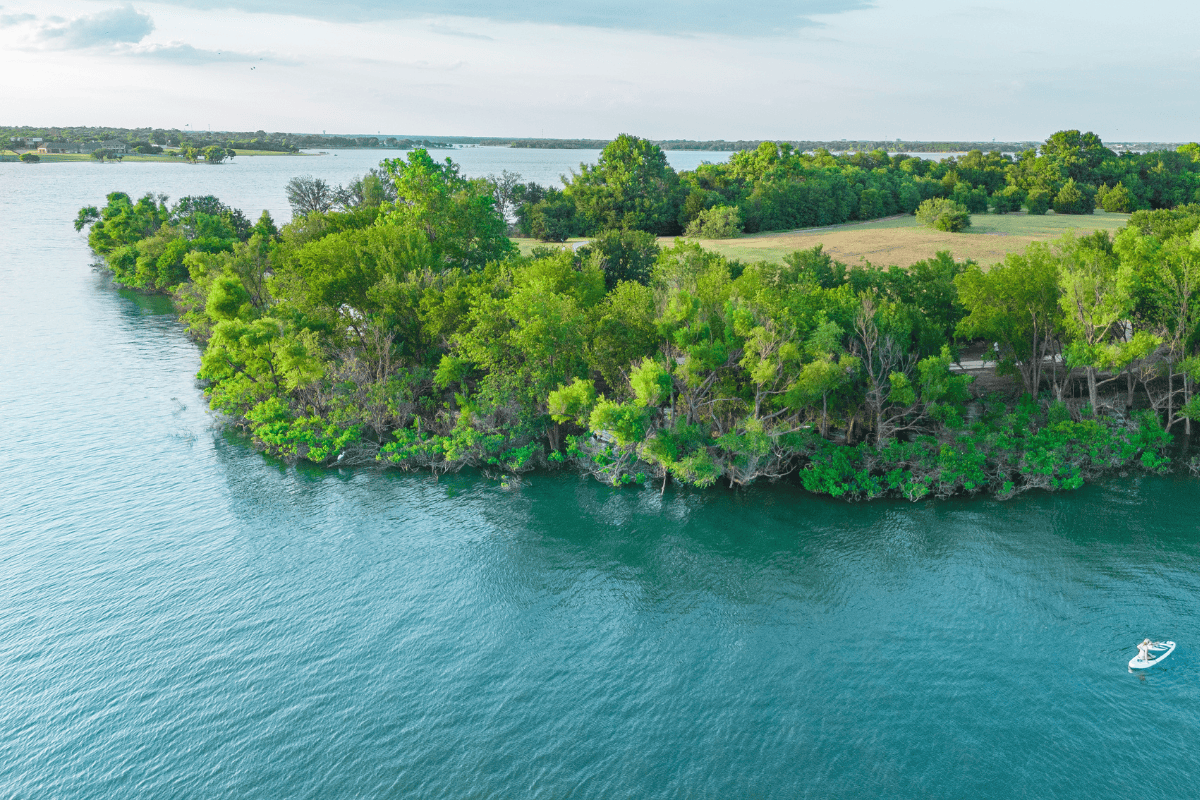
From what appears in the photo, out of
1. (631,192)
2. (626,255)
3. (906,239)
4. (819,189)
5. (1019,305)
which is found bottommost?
(1019,305)

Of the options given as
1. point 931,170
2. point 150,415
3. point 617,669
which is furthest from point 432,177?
point 931,170

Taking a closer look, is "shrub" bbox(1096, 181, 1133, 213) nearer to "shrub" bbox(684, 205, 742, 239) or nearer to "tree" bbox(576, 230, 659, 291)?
"shrub" bbox(684, 205, 742, 239)

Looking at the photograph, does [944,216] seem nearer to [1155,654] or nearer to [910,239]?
[910,239]

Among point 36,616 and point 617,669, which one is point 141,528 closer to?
point 36,616

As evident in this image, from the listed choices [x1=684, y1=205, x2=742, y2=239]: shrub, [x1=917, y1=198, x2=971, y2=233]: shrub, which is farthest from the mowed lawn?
[x1=684, y1=205, x2=742, y2=239]: shrub

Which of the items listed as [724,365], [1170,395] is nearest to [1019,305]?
[1170,395]

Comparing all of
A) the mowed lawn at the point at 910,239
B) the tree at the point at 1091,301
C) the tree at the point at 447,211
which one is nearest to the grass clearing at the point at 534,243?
the mowed lawn at the point at 910,239
